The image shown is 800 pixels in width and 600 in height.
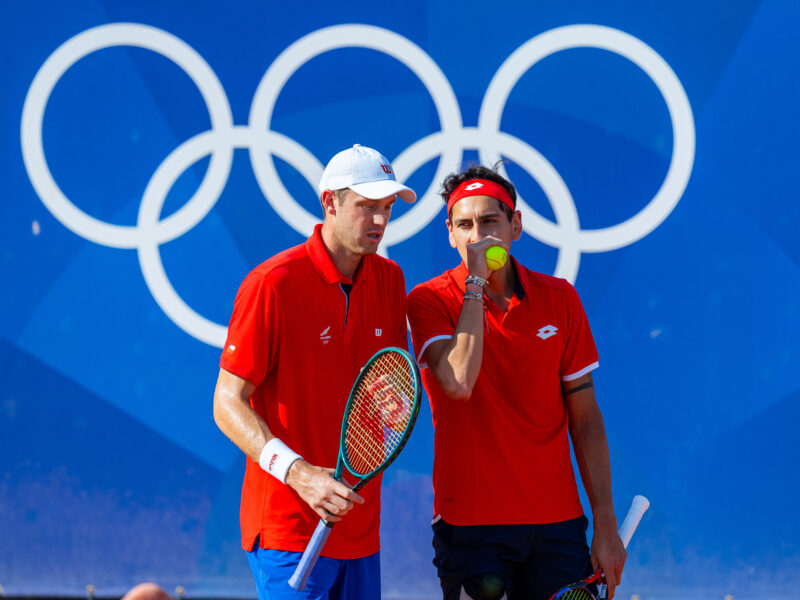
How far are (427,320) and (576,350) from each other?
55 centimetres

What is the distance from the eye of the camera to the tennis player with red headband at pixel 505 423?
285 cm

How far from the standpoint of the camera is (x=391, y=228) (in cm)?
432

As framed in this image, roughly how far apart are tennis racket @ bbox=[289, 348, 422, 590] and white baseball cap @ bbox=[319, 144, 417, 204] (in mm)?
576

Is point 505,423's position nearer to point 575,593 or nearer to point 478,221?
point 575,593

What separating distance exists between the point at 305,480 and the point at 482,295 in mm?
877

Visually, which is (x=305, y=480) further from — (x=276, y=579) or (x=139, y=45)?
(x=139, y=45)

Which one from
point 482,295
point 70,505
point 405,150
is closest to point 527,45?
point 405,150

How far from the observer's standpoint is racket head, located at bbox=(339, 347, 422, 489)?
2475 millimetres

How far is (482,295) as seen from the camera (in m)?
2.84

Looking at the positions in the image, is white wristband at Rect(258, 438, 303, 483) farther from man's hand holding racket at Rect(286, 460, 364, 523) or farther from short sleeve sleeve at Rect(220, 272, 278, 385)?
short sleeve sleeve at Rect(220, 272, 278, 385)

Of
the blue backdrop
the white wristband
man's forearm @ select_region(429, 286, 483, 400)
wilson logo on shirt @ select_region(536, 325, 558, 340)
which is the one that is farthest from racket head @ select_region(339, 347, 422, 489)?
the blue backdrop

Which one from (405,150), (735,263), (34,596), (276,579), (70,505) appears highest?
(405,150)

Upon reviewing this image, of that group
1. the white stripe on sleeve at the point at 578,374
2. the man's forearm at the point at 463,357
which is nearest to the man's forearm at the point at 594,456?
the white stripe on sleeve at the point at 578,374

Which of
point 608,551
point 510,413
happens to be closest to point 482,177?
point 510,413
